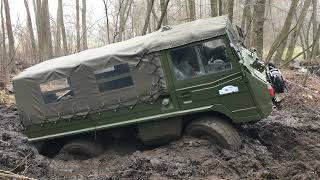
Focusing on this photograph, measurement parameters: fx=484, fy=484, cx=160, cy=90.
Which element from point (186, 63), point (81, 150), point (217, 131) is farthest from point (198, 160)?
point (81, 150)

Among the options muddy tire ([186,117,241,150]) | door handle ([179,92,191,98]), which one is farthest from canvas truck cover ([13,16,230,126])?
muddy tire ([186,117,241,150])

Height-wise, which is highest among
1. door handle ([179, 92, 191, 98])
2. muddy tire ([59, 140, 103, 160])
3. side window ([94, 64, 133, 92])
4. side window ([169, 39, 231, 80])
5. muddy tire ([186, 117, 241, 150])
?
side window ([169, 39, 231, 80])

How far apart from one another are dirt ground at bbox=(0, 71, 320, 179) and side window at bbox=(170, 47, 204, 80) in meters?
1.22

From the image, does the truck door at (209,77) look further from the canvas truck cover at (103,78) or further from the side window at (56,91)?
the side window at (56,91)

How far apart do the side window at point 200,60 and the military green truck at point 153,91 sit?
0.7 inches

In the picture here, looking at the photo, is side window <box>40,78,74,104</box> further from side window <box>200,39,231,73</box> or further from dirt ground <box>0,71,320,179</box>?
side window <box>200,39,231,73</box>

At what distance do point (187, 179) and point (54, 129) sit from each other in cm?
313

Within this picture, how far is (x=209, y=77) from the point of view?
8.43 m

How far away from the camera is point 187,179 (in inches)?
301

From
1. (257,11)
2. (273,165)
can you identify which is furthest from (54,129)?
(257,11)

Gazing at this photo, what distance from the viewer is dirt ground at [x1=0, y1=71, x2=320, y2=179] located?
25.7 feet

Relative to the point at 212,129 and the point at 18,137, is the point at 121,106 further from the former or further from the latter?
the point at 18,137

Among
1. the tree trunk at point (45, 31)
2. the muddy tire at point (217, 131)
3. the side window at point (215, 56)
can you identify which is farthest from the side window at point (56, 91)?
the tree trunk at point (45, 31)

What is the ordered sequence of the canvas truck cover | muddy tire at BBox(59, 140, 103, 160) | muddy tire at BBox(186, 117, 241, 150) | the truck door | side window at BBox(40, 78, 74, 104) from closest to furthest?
the truck door, muddy tire at BBox(186, 117, 241, 150), the canvas truck cover, side window at BBox(40, 78, 74, 104), muddy tire at BBox(59, 140, 103, 160)
